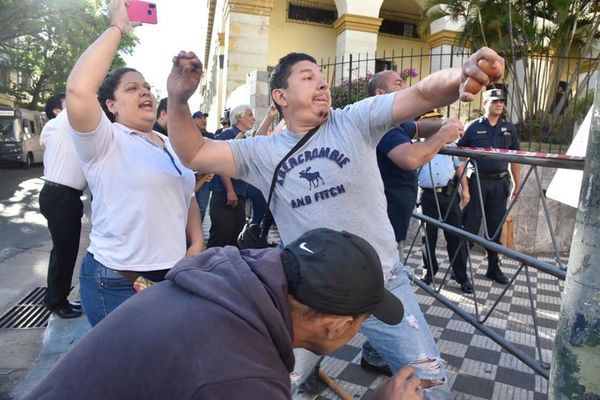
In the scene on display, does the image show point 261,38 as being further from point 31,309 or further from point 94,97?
point 94,97

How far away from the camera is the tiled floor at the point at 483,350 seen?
3.24 m

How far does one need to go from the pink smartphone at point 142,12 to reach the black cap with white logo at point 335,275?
1563 millimetres

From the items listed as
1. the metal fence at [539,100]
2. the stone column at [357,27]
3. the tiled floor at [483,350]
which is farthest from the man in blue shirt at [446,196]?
the stone column at [357,27]

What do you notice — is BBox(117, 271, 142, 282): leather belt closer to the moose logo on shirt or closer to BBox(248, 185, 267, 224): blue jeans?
the moose logo on shirt

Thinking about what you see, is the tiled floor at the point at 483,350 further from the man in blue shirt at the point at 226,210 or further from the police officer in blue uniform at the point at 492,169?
the man in blue shirt at the point at 226,210

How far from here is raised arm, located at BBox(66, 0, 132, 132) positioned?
6.67 ft

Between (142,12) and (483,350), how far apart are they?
10.9 feet

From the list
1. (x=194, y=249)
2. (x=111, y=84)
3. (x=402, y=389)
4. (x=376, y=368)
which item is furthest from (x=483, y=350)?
(x=111, y=84)

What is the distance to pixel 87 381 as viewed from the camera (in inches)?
40.5

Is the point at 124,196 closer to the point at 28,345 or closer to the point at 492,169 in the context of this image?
the point at 28,345

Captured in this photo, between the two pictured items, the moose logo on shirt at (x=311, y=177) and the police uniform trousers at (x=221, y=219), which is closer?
the moose logo on shirt at (x=311, y=177)

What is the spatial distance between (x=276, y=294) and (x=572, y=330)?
96 centimetres

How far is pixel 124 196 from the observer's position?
7.60 feet

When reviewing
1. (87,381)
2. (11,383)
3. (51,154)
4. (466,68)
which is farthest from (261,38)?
(87,381)
